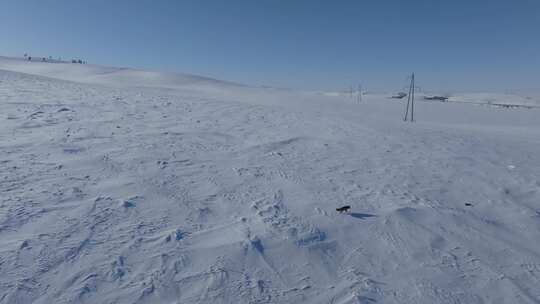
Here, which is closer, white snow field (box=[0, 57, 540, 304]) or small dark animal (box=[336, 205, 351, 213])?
white snow field (box=[0, 57, 540, 304])

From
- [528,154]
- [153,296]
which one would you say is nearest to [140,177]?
[153,296]

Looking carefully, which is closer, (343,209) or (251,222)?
(251,222)

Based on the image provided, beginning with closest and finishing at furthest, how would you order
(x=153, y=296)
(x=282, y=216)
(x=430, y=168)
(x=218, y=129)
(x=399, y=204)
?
(x=153, y=296) < (x=282, y=216) < (x=399, y=204) < (x=430, y=168) < (x=218, y=129)

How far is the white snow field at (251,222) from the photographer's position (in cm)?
264

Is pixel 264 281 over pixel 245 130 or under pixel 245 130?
under

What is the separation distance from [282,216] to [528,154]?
8252mm

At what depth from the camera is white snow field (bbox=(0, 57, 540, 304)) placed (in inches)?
104

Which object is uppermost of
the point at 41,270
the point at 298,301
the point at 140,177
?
the point at 140,177

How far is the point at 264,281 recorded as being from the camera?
107 inches

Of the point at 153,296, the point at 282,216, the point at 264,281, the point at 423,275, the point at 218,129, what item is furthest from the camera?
the point at 218,129

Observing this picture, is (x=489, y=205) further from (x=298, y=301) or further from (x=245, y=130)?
(x=245, y=130)

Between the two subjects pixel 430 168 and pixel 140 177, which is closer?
pixel 140 177

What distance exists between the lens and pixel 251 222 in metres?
3.58

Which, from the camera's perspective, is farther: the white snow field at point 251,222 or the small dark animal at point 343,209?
the small dark animal at point 343,209
